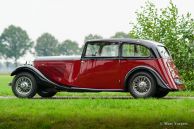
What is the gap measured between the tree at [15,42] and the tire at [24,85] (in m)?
117

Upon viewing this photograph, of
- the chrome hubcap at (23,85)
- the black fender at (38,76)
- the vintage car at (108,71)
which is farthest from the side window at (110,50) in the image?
the chrome hubcap at (23,85)

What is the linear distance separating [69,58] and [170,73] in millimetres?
2883

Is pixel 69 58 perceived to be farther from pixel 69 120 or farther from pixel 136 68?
pixel 69 120

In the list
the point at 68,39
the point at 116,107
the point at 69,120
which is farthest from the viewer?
the point at 68,39

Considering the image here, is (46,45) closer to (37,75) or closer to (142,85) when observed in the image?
(37,75)

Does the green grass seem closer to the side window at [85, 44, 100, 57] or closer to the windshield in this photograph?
the windshield

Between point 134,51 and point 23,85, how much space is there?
3311 mm

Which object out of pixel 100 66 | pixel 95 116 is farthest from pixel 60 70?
pixel 95 116

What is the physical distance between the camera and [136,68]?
14344 mm

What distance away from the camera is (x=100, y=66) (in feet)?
48.5

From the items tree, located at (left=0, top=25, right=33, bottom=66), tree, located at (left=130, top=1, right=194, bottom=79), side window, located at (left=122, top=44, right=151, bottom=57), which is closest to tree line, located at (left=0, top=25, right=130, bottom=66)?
tree, located at (left=0, top=25, right=33, bottom=66)

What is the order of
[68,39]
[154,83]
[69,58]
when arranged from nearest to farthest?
[154,83] → [69,58] → [68,39]

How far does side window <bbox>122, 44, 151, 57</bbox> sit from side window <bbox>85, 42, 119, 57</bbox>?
23 cm

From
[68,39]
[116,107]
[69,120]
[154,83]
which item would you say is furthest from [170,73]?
[68,39]
